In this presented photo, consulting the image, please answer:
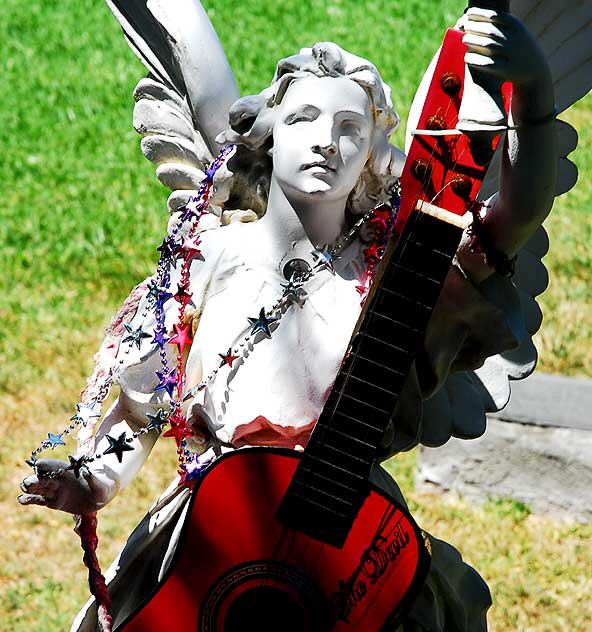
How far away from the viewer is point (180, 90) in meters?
2.91

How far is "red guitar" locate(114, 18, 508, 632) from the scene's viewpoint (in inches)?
92.3

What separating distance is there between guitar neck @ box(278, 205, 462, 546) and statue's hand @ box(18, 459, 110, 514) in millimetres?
364

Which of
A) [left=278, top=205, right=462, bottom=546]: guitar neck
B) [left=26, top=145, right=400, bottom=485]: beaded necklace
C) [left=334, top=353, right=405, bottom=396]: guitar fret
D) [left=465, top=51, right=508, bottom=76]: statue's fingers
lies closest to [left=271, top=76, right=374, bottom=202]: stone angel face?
[left=26, top=145, right=400, bottom=485]: beaded necklace

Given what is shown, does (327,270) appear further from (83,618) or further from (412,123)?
(83,618)

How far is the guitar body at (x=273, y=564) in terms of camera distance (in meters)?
2.38

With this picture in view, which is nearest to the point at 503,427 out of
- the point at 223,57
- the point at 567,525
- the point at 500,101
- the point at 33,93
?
the point at 567,525

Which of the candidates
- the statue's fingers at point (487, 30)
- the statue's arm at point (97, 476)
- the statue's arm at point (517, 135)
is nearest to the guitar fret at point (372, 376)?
the statue's arm at point (517, 135)

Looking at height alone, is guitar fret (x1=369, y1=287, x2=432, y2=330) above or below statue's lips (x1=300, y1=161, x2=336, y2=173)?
below

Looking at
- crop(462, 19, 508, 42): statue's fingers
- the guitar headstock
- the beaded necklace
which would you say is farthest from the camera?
the beaded necklace

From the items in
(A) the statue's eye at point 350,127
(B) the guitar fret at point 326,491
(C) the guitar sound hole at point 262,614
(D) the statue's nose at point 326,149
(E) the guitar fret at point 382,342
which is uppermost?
(A) the statue's eye at point 350,127

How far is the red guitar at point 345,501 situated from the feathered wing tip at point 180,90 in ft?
1.98

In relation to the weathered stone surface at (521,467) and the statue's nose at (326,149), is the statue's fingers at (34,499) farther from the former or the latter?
the weathered stone surface at (521,467)

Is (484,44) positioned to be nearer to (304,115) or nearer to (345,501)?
(304,115)

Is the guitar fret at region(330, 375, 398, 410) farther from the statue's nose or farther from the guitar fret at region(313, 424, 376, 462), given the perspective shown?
the statue's nose
